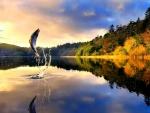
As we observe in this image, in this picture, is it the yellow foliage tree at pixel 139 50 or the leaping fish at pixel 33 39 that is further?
the yellow foliage tree at pixel 139 50

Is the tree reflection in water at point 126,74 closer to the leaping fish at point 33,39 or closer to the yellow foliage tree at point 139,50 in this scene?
the leaping fish at point 33,39

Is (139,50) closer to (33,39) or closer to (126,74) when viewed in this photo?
(126,74)

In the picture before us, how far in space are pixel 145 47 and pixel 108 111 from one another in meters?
63.3

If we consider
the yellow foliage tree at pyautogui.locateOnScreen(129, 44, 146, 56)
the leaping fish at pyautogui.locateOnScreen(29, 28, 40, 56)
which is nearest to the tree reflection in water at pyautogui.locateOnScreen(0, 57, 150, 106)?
the leaping fish at pyautogui.locateOnScreen(29, 28, 40, 56)

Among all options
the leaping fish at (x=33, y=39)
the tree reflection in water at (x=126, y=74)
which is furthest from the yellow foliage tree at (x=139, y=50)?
the leaping fish at (x=33, y=39)

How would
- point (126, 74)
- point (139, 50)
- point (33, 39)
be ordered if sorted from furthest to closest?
point (139, 50), point (126, 74), point (33, 39)

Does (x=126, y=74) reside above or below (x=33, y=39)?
below

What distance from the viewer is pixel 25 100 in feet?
37.7

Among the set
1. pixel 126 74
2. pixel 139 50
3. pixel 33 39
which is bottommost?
pixel 126 74

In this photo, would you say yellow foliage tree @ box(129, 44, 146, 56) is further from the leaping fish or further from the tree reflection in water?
the leaping fish

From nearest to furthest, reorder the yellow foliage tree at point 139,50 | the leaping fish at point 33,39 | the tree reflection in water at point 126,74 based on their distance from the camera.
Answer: the leaping fish at point 33,39 < the tree reflection in water at point 126,74 < the yellow foliage tree at point 139,50

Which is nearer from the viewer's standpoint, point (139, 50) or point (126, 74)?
point (126, 74)

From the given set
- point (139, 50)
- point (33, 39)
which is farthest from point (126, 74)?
point (139, 50)

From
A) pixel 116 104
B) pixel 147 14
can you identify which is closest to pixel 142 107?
pixel 116 104
